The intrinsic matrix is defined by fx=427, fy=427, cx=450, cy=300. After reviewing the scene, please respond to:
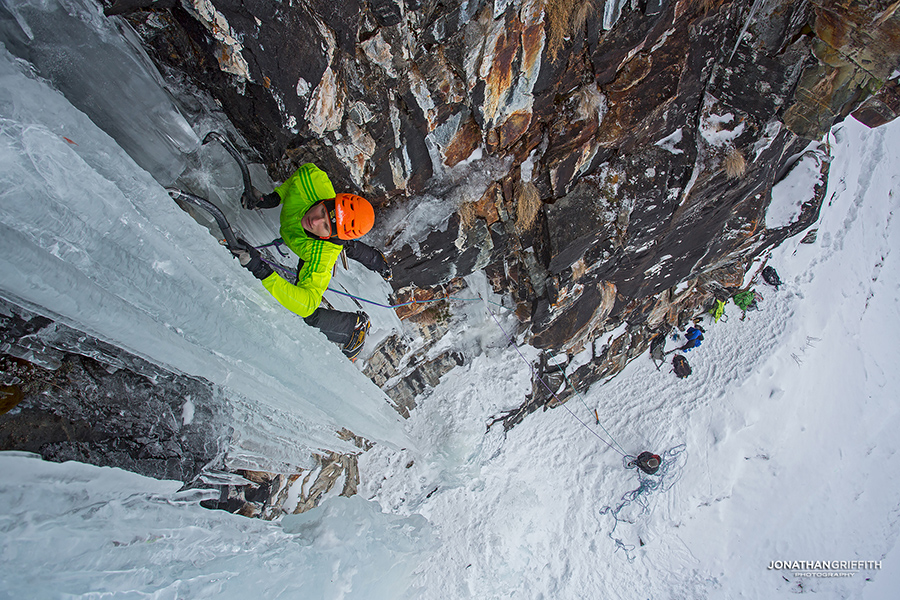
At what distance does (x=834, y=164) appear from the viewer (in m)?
5.61

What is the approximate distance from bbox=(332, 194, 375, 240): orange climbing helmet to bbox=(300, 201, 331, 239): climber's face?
0.06 m

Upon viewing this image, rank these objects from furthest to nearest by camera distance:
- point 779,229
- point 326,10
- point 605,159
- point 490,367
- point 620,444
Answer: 1. point 620,444
2. point 490,367
3. point 779,229
4. point 605,159
5. point 326,10

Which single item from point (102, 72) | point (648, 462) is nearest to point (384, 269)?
point (102, 72)

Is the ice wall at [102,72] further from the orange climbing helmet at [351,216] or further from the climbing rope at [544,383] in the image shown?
the climbing rope at [544,383]

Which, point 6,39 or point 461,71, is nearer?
point 6,39

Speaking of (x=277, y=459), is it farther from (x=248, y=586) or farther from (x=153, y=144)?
(x=153, y=144)

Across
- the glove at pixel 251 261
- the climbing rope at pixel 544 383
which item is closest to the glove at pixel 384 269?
the glove at pixel 251 261

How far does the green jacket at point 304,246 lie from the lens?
9.27 ft

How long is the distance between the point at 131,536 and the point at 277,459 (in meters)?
1.58

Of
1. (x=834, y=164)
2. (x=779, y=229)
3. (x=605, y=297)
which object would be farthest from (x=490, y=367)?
(x=834, y=164)

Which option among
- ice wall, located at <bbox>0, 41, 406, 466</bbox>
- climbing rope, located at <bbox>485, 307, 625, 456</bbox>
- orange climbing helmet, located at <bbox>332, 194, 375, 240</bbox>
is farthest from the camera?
climbing rope, located at <bbox>485, 307, 625, 456</bbox>

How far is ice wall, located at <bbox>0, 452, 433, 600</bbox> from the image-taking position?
1.96 m

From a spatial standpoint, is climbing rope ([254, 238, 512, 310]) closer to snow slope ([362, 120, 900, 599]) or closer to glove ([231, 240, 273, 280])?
glove ([231, 240, 273, 280])

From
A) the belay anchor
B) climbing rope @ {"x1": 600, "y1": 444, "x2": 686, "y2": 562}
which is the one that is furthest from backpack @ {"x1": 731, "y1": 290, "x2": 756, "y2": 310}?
the belay anchor
